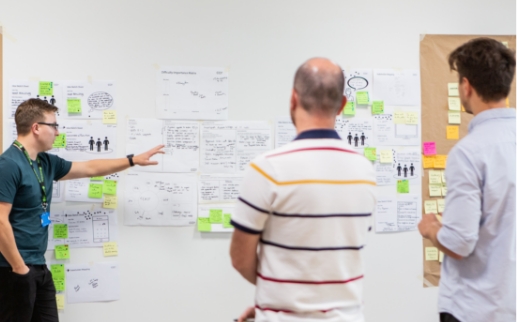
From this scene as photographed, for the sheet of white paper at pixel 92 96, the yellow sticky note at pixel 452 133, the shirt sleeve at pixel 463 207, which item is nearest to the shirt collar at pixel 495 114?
the shirt sleeve at pixel 463 207

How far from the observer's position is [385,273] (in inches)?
110

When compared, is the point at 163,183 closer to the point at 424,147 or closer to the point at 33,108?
the point at 33,108

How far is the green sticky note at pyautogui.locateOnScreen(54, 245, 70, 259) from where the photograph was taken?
258 cm

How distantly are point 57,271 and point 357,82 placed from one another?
80.4 inches

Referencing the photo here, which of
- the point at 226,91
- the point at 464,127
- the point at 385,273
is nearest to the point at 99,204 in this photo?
the point at 226,91

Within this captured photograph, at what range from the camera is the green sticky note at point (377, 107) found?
2.80 metres

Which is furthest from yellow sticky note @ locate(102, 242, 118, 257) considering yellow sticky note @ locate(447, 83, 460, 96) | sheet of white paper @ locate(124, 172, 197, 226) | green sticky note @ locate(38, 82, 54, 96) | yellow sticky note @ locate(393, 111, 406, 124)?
yellow sticky note @ locate(447, 83, 460, 96)

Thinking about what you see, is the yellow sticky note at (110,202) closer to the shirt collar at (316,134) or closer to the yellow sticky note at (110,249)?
the yellow sticky note at (110,249)

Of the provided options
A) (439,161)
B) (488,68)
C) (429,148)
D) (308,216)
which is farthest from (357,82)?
(308,216)

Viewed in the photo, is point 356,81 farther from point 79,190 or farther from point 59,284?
point 59,284

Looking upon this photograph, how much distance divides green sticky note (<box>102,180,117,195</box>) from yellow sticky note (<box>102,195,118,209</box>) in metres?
0.02

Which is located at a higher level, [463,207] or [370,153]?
[370,153]

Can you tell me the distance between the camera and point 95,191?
103 inches

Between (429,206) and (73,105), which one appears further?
(429,206)
